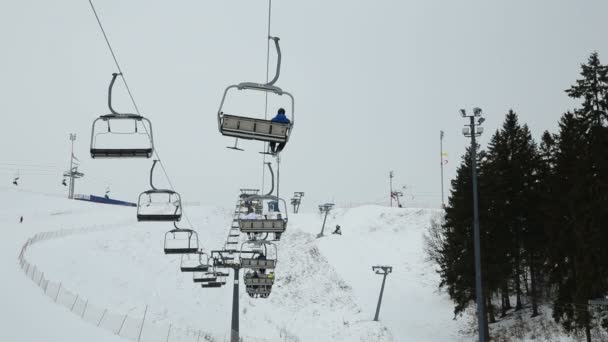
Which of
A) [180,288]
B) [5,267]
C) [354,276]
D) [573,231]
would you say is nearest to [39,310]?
[5,267]

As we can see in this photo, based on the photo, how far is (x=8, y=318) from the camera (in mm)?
16688

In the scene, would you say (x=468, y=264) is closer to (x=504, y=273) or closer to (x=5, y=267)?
(x=504, y=273)

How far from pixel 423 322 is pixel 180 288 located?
1971cm

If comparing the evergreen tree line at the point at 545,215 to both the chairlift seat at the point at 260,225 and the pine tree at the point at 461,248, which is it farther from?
the chairlift seat at the point at 260,225

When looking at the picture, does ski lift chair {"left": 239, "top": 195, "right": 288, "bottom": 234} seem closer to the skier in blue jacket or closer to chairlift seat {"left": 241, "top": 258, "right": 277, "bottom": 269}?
chairlift seat {"left": 241, "top": 258, "right": 277, "bottom": 269}

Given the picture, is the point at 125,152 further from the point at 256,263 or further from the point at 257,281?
the point at 257,281

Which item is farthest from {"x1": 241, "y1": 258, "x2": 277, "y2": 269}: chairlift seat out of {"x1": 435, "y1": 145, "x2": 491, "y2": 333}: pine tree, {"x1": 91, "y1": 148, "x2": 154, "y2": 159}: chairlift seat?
{"x1": 435, "y1": 145, "x2": 491, "y2": 333}: pine tree

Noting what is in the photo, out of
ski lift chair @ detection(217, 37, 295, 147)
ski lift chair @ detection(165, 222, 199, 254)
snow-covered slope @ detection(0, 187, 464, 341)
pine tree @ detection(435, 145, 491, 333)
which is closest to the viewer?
ski lift chair @ detection(217, 37, 295, 147)

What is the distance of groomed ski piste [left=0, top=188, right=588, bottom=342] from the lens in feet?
67.9

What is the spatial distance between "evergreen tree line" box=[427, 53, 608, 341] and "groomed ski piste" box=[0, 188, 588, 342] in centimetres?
393

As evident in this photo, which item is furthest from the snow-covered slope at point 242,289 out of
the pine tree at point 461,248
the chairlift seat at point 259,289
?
the chairlift seat at point 259,289

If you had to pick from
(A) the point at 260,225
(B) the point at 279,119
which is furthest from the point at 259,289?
(B) the point at 279,119

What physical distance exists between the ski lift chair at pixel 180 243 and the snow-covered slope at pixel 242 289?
1516 mm

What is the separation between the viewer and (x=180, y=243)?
62188mm
